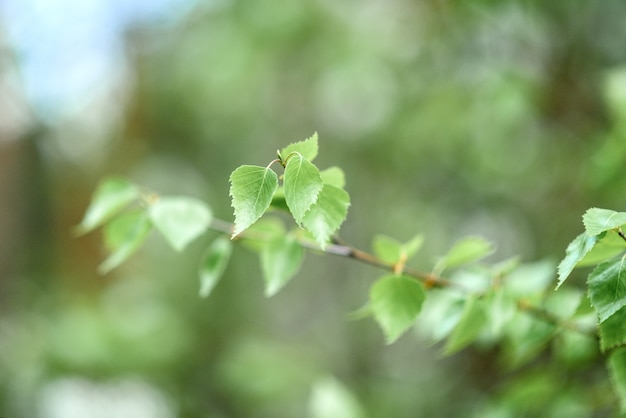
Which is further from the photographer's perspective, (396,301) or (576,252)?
(396,301)

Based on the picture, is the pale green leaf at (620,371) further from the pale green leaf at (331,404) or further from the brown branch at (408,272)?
the pale green leaf at (331,404)

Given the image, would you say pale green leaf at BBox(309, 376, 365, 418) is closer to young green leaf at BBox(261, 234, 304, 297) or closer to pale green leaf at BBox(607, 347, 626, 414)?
young green leaf at BBox(261, 234, 304, 297)

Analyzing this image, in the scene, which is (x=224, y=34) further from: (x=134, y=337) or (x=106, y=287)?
(x=106, y=287)

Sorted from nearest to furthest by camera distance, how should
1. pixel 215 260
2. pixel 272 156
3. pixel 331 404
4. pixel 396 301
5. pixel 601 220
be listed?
pixel 601 220 → pixel 396 301 → pixel 215 260 → pixel 331 404 → pixel 272 156

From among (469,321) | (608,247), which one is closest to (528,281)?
(469,321)

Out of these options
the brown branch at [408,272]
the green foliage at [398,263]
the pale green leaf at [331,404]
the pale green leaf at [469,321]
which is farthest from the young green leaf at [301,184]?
the pale green leaf at [331,404]

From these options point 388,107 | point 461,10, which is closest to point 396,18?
point 388,107

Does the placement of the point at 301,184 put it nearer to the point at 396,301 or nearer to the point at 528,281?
the point at 396,301
